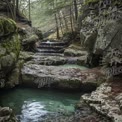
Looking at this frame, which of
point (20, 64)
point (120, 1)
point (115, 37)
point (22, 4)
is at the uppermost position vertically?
point (22, 4)

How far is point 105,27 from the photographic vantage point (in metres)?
12.6

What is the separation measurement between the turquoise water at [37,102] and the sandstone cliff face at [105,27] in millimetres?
2789

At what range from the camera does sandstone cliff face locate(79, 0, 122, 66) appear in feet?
39.4

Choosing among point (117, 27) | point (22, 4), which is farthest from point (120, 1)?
point (22, 4)

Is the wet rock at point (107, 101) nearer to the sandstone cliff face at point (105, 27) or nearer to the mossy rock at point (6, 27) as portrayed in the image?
the sandstone cliff face at point (105, 27)

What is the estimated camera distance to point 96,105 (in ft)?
30.5

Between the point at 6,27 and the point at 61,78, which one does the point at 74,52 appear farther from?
the point at 6,27

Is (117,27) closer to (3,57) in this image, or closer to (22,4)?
(3,57)

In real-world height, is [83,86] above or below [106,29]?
below

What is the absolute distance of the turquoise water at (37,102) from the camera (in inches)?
392

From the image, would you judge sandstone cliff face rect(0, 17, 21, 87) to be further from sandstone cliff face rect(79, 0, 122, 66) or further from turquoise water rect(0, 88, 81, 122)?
sandstone cliff face rect(79, 0, 122, 66)

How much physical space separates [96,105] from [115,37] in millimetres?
4181

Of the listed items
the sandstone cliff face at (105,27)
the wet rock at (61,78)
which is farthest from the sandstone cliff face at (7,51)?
the sandstone cliff face at (105,27)

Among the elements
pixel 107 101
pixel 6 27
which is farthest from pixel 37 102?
pixel 6 27
